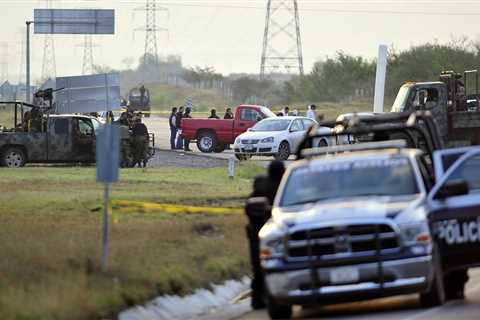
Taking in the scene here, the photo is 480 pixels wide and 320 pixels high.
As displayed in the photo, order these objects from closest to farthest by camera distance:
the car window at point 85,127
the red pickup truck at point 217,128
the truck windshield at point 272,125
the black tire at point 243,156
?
the car window at point 85,127 → the black tire at point 243,156 → the truck windshield at point 272,125 → the red pickup truck at point 217,128

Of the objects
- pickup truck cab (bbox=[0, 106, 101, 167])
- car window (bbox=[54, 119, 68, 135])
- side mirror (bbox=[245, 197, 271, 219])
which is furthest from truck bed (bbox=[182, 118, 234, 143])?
side mirror (bbox=[245, 197, 271, 219])

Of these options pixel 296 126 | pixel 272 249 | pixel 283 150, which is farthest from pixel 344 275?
pixel 296 126

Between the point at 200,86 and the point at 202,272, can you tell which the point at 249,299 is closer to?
the point at 202,272

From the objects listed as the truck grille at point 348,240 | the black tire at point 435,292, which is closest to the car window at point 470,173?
the black tire at point 435,292

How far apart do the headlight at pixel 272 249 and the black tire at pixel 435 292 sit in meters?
1.66

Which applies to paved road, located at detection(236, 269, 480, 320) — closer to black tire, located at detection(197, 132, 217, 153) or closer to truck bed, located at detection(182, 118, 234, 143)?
truck bed, located at detection(182, 118, 234, 143)

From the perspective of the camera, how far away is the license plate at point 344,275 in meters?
15.1

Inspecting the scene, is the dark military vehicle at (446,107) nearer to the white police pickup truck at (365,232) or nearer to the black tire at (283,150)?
the black tire at (283,150)

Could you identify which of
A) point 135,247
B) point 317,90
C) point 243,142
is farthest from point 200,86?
point 135,247

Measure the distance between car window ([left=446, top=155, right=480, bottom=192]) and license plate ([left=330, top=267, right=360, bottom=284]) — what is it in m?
2.54

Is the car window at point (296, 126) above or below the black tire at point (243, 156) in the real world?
above

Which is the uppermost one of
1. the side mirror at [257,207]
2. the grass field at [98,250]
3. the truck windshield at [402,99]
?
the truck windshield at [402,99]

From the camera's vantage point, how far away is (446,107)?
4134 centimetres

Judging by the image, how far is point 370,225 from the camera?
15133mm
